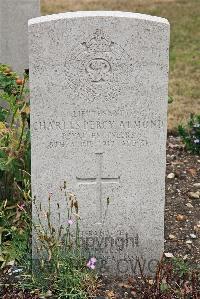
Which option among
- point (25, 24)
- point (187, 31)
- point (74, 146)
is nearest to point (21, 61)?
point (25, 24)

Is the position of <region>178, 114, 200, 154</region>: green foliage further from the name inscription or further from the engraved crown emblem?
the engraved crown emblem

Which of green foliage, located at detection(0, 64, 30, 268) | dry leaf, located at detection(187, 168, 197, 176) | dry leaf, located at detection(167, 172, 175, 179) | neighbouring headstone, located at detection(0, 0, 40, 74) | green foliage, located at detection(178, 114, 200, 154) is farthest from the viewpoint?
neighbouring headstone, located at detection(0, 0, 40, 74)

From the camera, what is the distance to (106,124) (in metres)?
4.38

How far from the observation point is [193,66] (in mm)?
10773

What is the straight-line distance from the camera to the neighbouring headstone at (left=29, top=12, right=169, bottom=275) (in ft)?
13.8

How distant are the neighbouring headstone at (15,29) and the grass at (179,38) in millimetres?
1802

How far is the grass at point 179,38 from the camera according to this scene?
8820 millimetres

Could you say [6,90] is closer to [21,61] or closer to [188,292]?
[21,61]

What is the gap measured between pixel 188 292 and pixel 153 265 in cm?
40

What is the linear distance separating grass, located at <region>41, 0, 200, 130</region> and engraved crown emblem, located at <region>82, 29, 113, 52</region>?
3562 mm

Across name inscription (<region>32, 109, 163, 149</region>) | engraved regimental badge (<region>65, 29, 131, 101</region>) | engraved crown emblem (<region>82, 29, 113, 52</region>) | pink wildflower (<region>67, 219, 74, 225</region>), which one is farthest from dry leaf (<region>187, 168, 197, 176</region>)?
engraved crown emblem (<region>82, 29, 113, 52</region>)

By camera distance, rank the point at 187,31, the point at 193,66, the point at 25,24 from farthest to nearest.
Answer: the point at 187,31, the point at 193,66, the point at 25,24

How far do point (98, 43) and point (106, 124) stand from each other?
1.60 ft

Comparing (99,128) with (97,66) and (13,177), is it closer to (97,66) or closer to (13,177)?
(97,66)
